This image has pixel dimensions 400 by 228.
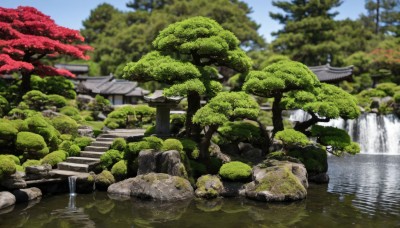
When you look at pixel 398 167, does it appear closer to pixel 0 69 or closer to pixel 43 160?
pixel 43 160

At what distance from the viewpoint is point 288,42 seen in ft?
193

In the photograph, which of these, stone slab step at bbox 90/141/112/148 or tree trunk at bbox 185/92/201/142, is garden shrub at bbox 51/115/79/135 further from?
tree trunk at bbox 185/92/201/142

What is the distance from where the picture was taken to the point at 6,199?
15438mm

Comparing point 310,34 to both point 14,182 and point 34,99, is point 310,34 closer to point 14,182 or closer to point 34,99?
point 34,99

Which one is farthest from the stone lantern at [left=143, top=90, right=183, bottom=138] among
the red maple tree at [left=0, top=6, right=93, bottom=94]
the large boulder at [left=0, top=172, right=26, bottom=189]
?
the red maple tree at [left=0, top=6, right=93, bottom=94]

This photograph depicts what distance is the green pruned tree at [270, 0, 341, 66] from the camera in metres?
57.4

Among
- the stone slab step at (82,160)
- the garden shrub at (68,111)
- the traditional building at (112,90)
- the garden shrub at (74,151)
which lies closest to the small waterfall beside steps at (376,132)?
the traditional building at (112,90)

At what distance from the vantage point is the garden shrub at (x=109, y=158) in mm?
20139

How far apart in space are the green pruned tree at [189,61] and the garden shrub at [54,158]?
Result: 5.83 m

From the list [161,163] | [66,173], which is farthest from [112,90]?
[161,163]

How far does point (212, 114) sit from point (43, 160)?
9582mm

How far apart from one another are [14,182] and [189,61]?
11.0 m

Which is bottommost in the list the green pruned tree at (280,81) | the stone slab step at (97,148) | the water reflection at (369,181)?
the water reflection at (369,181)

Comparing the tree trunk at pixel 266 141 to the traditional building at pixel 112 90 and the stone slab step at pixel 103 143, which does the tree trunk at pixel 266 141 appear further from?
the traditional building at pixel 112 90
